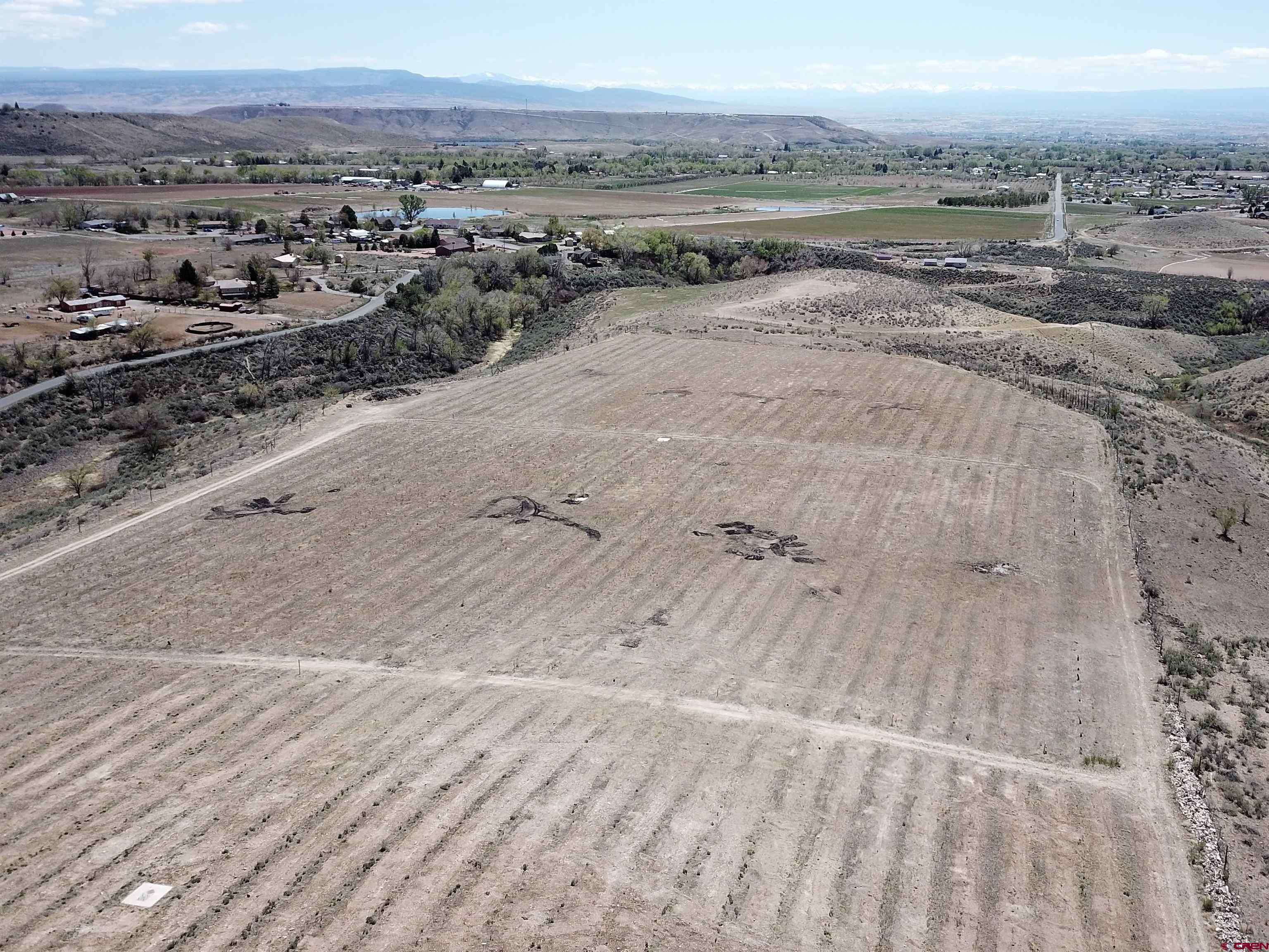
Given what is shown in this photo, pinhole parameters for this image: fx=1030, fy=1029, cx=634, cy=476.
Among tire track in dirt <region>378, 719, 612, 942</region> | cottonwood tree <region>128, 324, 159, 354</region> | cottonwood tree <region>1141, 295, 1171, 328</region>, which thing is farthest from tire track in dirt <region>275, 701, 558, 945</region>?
cottonwood tree <region>1141, 295, 1171, 328</region>

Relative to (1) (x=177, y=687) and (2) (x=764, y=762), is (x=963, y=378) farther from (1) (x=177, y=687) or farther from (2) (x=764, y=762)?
(1) (x=177, y=687)

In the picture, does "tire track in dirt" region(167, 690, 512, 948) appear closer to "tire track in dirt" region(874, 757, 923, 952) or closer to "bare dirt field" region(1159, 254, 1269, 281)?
"tire track in dirt" region(874, 757, 923, 952)

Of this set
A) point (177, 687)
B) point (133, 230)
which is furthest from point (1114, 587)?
point (133, 230)

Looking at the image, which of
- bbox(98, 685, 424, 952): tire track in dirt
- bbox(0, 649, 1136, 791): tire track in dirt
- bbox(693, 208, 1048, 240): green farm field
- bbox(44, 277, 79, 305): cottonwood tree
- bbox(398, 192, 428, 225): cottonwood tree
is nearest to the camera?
bbox(98, 685, 424, 952): tire track in dirt

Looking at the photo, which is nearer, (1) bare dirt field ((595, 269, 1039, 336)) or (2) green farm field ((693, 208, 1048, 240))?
(1) bare dirt field ((595, 269, 1039, 336))

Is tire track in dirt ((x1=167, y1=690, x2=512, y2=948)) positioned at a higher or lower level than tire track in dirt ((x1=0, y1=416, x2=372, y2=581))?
lower

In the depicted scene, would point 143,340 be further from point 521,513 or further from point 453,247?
point 453,247
